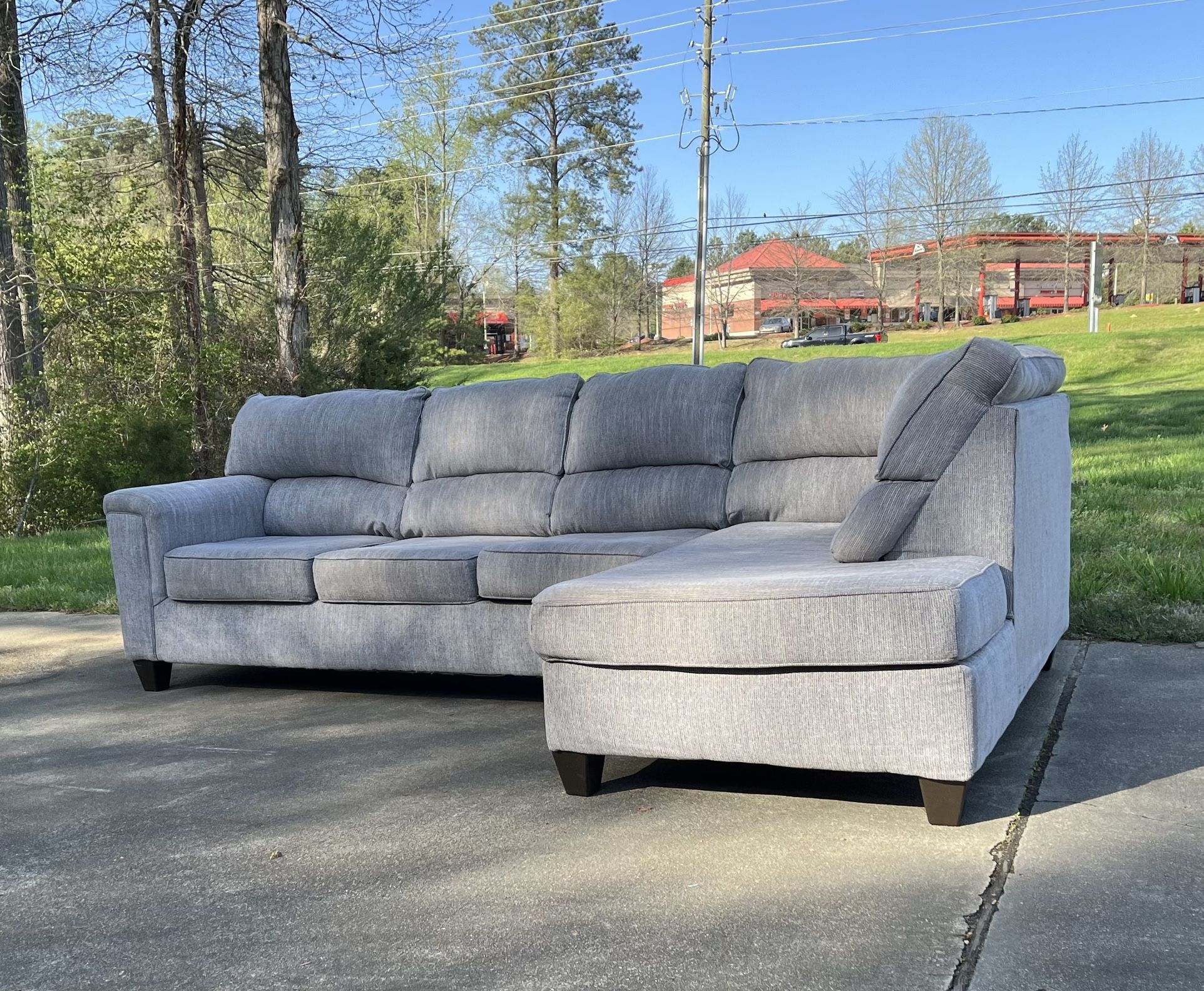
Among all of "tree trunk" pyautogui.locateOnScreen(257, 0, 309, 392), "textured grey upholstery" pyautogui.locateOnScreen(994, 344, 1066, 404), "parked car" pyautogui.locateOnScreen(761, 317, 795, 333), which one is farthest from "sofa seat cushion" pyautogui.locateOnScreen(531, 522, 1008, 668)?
"parked car" pyautogui.locateOnScreen(761, 317, 795, 333)

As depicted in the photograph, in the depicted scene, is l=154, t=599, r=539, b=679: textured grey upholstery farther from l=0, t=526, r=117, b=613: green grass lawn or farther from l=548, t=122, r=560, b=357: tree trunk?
l=548, t=122, r=560, b=357: tree trunk

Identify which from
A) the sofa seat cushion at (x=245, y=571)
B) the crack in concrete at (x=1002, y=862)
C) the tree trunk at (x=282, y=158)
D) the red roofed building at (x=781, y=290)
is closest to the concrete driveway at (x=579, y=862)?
the crack in concrete at (x=1002, y=862)

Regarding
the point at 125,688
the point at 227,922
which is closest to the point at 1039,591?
the point at 227,922

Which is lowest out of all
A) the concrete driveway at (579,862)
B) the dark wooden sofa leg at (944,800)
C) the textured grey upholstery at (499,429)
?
the concrete driveway at (579,862)

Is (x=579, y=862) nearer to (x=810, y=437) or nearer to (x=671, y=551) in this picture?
(x=671, y=551)

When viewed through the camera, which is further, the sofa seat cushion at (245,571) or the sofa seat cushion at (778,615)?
the sofa seat cushion at (245,571)

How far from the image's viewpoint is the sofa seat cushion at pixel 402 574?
358 cm

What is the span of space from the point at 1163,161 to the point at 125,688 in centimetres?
3630

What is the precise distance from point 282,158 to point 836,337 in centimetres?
2877

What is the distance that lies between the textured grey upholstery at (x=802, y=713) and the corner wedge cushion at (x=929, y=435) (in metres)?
0.38

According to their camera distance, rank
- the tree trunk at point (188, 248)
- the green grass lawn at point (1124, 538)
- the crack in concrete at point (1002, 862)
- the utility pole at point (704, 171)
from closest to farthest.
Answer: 1. the crack in concrete at point (1002, 862)
2. the green grass lawn at point (1124, 538)
3. the tree trunk at point (188, 248)
4. the utility pole at point (704, 171)

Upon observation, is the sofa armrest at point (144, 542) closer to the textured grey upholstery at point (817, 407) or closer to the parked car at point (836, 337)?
the textured grey upholstery at point (817, 407)

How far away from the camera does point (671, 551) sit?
3.30 meters

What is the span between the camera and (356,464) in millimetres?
4656
